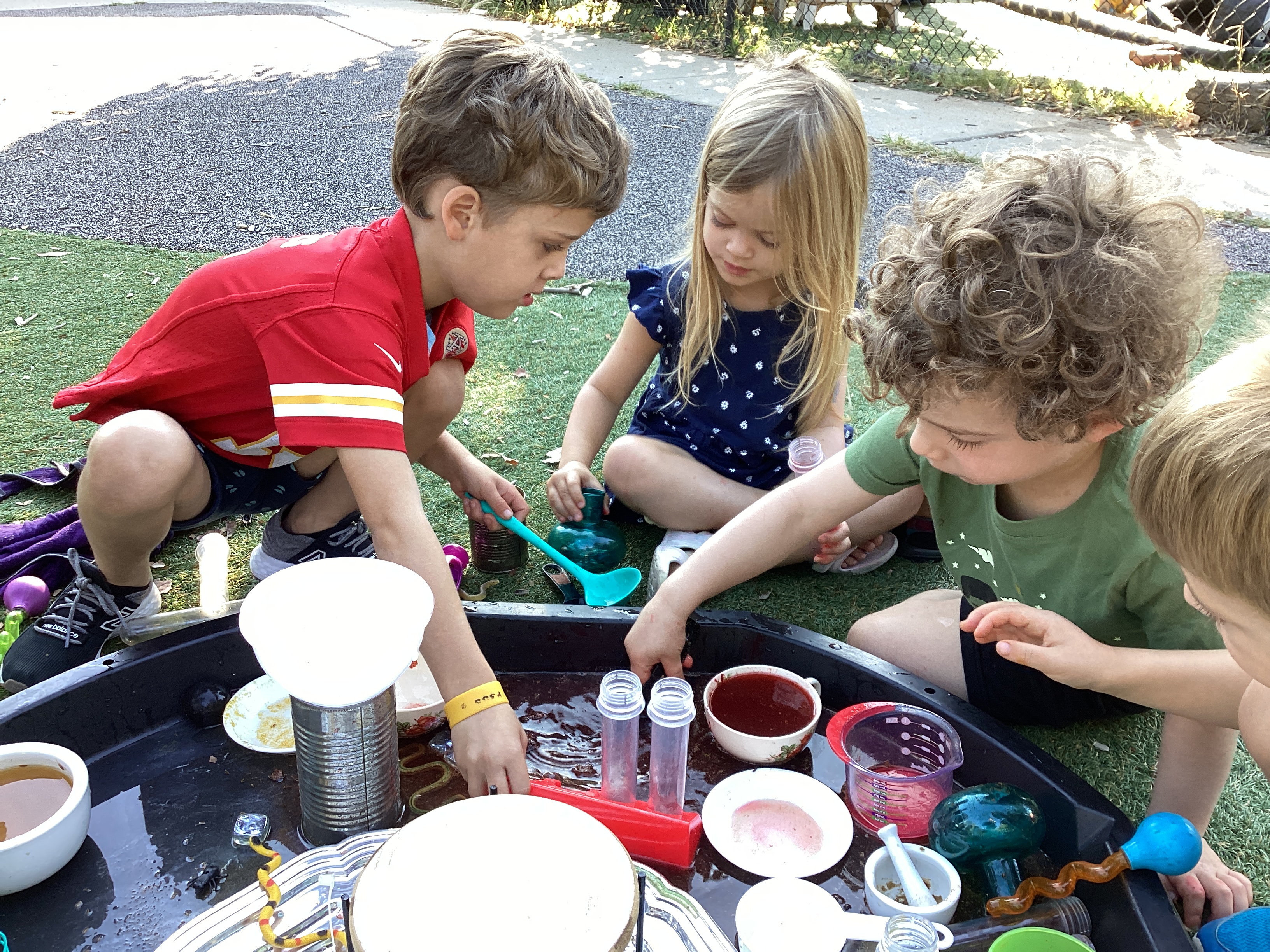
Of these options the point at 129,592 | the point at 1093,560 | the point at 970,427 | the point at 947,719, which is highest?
the point at 970,427

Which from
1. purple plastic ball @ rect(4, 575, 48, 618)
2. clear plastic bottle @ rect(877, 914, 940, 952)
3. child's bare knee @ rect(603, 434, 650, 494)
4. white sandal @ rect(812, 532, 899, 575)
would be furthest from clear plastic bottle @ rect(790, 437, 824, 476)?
purple plastic ball @ rect(4, 575, 48, 618)

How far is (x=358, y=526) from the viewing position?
1.95 meters

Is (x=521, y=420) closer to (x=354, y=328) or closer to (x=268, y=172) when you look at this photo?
(x=354, y=328)

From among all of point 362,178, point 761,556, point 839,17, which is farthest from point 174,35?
point 761,556

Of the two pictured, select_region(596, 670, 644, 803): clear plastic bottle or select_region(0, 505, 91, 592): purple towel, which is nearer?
select_region(596, 670, 644, 803): clear plastic bottle

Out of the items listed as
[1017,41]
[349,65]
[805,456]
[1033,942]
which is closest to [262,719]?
[1033,942]

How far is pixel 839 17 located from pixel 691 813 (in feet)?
23.0

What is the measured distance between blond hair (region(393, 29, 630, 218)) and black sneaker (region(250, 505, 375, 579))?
62 centimetres

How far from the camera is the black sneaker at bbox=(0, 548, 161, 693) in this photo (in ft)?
5.20

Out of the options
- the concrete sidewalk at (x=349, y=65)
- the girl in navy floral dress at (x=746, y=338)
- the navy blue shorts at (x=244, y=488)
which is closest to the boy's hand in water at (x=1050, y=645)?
the girl in navy floral dress at (x=746, y=338)

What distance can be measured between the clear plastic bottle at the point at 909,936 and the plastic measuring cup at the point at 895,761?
0.85ft

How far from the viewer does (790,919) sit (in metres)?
1.12

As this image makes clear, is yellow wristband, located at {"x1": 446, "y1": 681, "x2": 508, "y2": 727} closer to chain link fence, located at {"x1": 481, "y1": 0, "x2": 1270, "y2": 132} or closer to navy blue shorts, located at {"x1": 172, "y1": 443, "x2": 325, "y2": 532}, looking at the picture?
navy blue shorts, located at {"x1": 172, "y1": 443, "x2": 325, "y2": 532}

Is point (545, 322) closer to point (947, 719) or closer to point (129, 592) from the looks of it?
point (129, 592)
